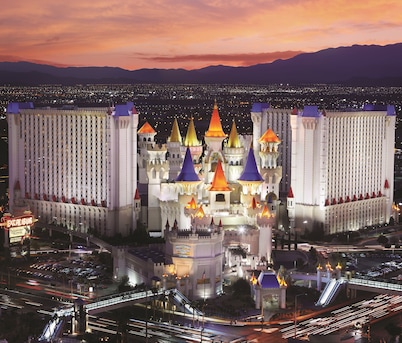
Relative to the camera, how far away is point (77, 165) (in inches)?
4188

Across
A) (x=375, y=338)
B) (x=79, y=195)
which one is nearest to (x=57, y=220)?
(x=79, y=195)

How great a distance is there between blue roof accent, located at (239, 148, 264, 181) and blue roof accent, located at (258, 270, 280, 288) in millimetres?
19161

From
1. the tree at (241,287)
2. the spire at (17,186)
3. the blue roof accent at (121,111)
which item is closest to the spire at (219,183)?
the blue roof accent at (121,111)

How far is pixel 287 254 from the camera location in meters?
90.1

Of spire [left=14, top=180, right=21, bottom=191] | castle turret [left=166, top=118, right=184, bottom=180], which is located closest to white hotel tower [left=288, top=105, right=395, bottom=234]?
castle turret [left=166, top=118, right=184, bottom=180]

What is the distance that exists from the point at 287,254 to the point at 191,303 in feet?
56.3

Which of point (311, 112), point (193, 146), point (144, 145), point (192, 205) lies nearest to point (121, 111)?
point (193, 146)

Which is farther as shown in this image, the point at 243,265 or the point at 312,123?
the point at 312,123

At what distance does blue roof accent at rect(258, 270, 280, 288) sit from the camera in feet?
247

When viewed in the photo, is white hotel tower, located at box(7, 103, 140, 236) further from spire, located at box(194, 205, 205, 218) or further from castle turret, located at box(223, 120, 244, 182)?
spire, located at box(194, 205, 205, 218)

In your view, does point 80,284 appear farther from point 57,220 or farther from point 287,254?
point 57,220

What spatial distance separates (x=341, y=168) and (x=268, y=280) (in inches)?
1373

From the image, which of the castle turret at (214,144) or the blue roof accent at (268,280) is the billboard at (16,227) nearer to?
the castle turret at (214,144)

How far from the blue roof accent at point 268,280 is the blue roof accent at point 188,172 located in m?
20.9
